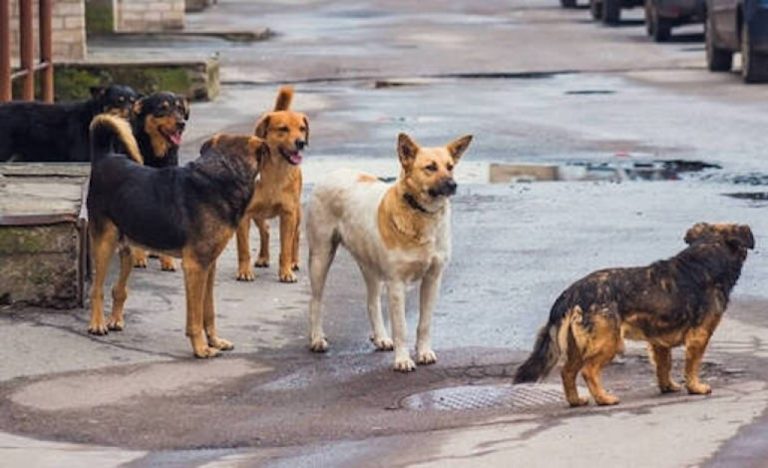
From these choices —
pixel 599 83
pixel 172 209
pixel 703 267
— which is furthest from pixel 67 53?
pixel 703 267

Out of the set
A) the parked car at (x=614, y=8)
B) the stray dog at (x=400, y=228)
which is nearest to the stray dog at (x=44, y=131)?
the stray dog at (x=400, y=228)

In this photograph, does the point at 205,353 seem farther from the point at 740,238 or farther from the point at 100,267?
the point at 740,238

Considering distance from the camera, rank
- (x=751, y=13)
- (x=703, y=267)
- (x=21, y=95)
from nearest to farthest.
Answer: (x=703, y=267)
(x=21, y=95)
(x=751, y=13)

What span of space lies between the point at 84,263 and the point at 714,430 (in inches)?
178

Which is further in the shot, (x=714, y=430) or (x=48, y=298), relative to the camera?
(x=48, y=298)

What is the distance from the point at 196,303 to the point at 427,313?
111cm

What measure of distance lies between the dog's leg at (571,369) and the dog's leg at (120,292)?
298cm

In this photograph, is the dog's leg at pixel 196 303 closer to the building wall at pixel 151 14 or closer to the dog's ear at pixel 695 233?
the dog's ear at pixel 695 233

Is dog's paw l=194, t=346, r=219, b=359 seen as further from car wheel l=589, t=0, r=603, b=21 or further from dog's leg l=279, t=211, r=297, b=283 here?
car wheel l=589, t=0, r=603, b=21

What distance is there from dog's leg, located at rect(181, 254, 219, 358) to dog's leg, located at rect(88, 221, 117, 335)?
1.88ft

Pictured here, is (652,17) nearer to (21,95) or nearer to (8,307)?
(21,95)

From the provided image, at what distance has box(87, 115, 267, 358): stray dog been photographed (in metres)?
10.9

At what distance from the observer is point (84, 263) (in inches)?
474

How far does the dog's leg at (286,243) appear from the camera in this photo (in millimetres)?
12852
